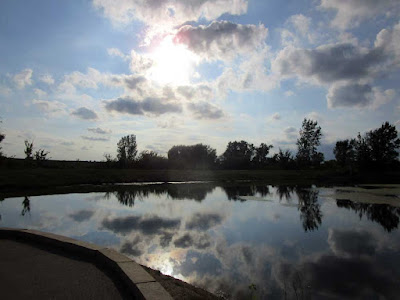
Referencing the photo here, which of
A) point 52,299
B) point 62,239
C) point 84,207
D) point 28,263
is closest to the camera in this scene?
point 52,299

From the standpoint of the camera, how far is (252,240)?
32.2ft

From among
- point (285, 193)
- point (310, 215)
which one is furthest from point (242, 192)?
point (310, 215)

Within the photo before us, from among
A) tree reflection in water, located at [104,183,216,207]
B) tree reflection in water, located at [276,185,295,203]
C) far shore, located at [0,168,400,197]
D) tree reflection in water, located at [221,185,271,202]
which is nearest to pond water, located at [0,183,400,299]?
tree reflection in water, located at [104,183,216,207]

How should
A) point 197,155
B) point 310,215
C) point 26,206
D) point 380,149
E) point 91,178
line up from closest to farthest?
point 310,215 → point 26,206 → point 91,178 → point 380,149 → point 197,155

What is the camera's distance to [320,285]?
19.8ft

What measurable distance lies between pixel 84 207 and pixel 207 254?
35.8 ft

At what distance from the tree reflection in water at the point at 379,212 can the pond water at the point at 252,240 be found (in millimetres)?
43

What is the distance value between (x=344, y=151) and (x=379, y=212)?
5451 cm

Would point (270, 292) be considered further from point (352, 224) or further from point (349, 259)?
point (352, 224)

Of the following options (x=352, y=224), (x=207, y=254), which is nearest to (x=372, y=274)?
(x=207, y=254)

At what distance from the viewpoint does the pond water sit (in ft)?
20.2

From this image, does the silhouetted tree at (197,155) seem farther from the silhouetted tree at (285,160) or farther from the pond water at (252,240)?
the pond water at (252,240)

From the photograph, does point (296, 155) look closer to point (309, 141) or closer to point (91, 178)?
point (309, 141)

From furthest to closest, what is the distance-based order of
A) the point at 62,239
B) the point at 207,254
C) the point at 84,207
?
1. the point at 84,207
2. the point at 207,254
3. the point at 62,239
